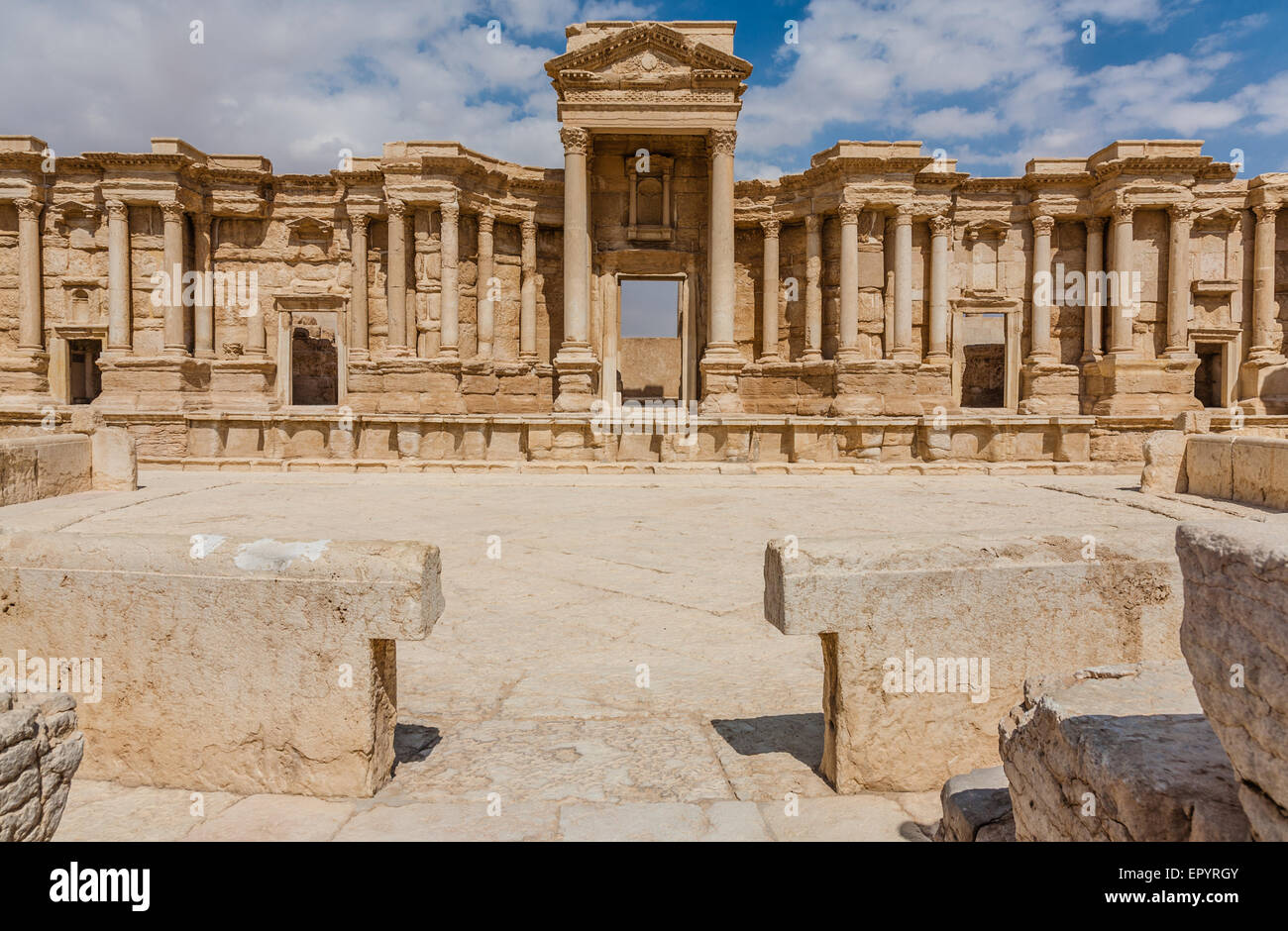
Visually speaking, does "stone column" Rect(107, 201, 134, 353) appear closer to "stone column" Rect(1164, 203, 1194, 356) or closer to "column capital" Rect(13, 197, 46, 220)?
"column capital" Rect(13, 197, 46, 220)

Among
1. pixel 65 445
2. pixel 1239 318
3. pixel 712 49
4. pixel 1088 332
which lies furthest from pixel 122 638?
pixel 1239 318

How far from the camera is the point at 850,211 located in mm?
18672

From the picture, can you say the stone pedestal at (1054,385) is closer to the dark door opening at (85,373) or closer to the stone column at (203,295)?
the stone column at (203,295)

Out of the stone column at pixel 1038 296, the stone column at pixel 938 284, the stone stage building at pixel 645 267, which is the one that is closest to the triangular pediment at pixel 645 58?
the stone stage building at pixel 645 267

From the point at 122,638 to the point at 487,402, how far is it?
53.6ft

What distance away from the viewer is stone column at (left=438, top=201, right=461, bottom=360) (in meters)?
18.7

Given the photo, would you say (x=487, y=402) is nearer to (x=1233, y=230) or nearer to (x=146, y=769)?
(x=146, y=769)

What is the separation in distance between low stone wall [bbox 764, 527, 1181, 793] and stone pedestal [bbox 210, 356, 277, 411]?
66.6 feet

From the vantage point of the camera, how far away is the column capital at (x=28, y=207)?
19.8 m

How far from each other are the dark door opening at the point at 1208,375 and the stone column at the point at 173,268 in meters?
27.2

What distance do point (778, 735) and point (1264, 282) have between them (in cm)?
2406

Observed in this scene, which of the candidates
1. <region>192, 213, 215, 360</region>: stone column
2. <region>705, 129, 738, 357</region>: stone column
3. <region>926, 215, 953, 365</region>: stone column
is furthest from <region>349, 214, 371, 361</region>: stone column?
<region>926, 215, 953, 365</region>: stone column

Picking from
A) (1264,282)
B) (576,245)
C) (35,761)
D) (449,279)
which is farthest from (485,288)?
(1264,282)
